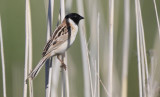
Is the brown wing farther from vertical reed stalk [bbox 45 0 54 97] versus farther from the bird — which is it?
vertical reed stalk [bbox 45 0 54 97]

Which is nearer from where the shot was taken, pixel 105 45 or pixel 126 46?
pixel 126 46

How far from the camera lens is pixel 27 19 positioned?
288 centimetres

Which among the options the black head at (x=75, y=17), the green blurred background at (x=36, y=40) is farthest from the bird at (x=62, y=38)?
the green blurred background at (x=36, y=40)

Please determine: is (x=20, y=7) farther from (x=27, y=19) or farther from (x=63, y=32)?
(x=27, y=19)

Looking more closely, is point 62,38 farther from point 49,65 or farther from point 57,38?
point 49,65

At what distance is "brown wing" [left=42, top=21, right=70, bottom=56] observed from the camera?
3.10 m

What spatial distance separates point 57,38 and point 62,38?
14cm

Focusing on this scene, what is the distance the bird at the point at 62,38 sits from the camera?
10.1 ft

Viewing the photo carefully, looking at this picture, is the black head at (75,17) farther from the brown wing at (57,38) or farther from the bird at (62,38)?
the brown wing at (57,38)

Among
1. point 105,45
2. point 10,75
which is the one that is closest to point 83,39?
point 105,45

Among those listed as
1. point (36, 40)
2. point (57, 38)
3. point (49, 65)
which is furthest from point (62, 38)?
point (36, 40)

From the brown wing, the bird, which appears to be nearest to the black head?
the bird

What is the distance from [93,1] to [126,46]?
0.67 metres

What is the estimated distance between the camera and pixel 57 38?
326 cm
